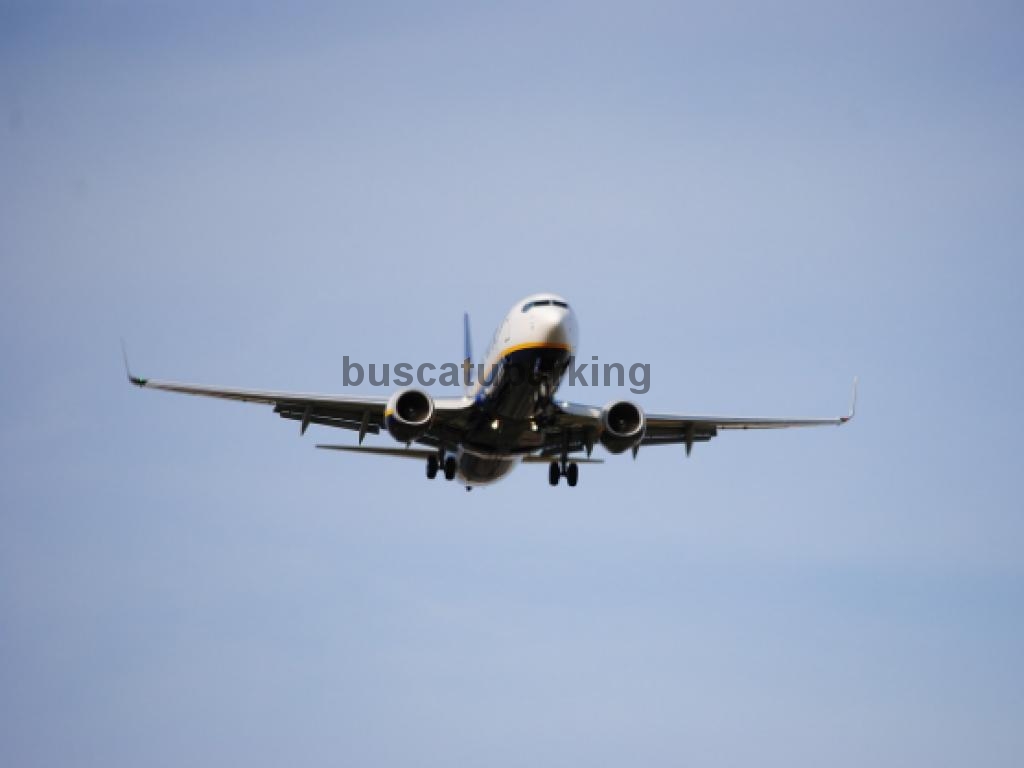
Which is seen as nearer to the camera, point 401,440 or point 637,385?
point 401,440

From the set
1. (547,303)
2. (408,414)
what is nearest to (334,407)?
(408,414)

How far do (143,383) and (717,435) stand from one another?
62.4 ft

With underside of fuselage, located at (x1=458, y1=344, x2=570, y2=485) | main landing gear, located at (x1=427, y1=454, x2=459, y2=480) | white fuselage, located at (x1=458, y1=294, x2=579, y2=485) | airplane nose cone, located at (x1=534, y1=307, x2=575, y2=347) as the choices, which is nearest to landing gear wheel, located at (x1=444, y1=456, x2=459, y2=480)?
main landing gear, located at (x1=427, y1=454, x2=459, y2=480)

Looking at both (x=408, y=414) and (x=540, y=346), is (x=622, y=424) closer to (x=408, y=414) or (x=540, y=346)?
(x=540, y=346)

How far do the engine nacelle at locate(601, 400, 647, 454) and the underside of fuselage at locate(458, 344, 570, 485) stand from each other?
6.48 feet

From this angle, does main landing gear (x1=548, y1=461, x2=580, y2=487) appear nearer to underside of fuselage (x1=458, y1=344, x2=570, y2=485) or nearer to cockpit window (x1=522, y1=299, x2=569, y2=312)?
underside of fuselage (x1=458, y1=344, x2=570, y2=485)

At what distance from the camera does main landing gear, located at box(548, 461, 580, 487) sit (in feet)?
137

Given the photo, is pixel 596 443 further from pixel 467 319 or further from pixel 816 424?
pixel 467 319

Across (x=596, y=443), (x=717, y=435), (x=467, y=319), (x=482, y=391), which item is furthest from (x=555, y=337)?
(x=467, y=319)

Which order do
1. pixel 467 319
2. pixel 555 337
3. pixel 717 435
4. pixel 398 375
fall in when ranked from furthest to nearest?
1. pixel 467 319
2. pixel 717 435
3. pixel 398 375
4. pixel 555 337

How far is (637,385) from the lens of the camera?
4269 cm

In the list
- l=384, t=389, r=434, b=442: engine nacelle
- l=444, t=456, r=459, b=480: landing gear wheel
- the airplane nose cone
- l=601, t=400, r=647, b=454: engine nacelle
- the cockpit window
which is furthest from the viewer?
l=444, t=456, r=459, b=480: landing gear wheel

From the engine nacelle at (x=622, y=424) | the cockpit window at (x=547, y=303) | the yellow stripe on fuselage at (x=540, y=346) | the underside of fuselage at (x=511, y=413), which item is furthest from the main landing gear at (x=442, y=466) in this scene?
the cockpit window at (x=547, y=303)

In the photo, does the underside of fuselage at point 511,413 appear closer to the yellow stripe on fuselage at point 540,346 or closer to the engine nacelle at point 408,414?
the yellow stripe on fuselage at point 540,346
